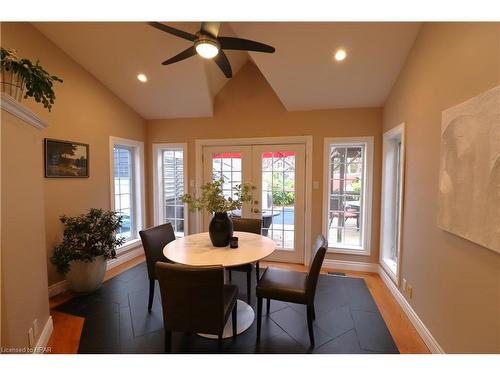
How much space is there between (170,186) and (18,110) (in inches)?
109

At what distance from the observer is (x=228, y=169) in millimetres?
3896

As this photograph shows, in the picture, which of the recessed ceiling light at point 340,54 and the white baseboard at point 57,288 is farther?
the white baseboard at point 57,288

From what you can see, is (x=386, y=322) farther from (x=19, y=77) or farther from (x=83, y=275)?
(x=19, y=77)

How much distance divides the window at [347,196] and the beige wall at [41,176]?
324cm

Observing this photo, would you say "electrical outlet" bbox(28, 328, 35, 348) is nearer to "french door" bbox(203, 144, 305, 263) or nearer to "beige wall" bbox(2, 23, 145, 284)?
"beige wall" bbox(2, 23, 145, 284)

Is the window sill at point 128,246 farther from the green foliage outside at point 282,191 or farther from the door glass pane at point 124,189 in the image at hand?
the green foliage outside at point 282,191

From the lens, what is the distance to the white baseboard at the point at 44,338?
177cm

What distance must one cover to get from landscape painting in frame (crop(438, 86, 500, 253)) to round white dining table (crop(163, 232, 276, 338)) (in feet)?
4.45

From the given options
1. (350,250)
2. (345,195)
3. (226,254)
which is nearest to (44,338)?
(226,254)

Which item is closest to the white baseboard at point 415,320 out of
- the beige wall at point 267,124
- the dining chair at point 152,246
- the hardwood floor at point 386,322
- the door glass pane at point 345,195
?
the hardwood floor at point 386,322

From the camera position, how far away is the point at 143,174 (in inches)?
162

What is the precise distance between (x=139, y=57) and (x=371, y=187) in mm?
3528

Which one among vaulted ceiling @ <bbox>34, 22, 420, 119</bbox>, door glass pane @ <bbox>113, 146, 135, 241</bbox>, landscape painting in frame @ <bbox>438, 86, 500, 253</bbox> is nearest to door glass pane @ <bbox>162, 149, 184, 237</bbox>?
door glass pane @ <bbox>113, 146, 135, 241</bbox>
